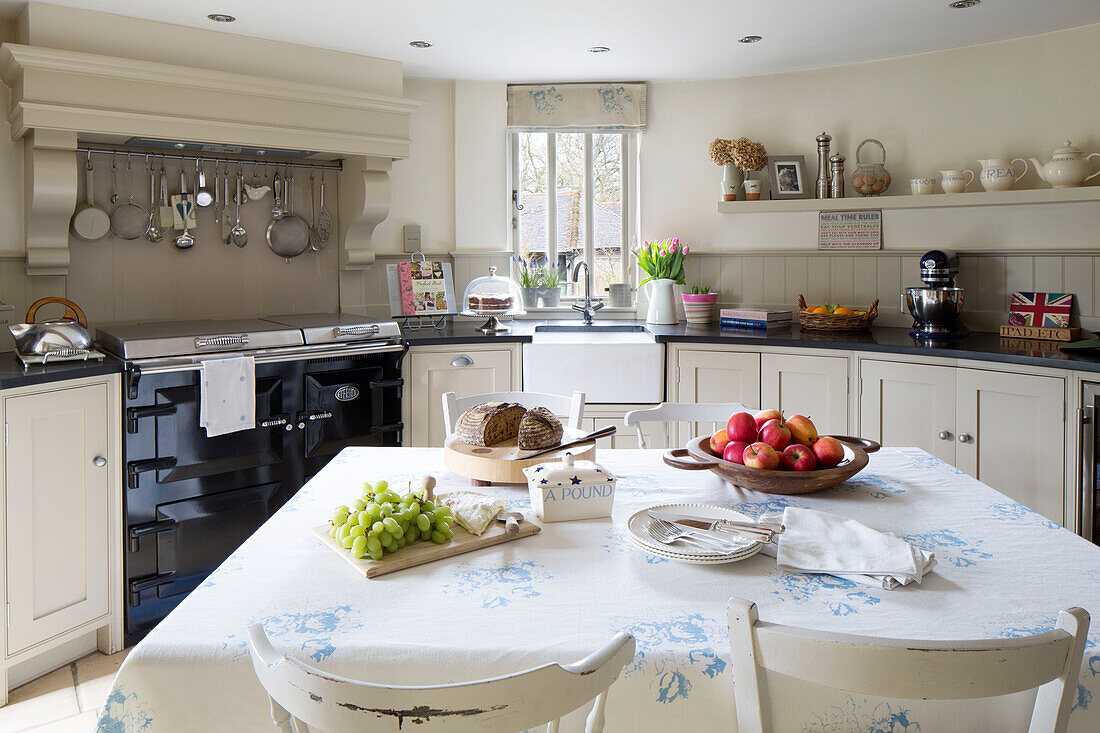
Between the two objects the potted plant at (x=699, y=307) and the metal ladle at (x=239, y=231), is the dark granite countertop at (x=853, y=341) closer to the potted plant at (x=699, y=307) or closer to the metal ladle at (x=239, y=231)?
the potted plant at (x=699, y=307)

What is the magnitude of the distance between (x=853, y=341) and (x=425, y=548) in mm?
2644

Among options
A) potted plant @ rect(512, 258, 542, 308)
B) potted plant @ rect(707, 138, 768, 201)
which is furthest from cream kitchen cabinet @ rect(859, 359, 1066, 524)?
potted plant @ rect(512, 258, 542, 308)

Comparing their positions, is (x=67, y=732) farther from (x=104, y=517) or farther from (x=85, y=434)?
(x=85, y=434)

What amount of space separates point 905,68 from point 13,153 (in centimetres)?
386

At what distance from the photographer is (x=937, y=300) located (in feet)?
11.8

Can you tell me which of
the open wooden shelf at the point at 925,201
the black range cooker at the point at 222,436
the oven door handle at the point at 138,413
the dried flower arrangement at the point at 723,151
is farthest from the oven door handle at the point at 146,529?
the dried flower arrangement at the point at 723,151

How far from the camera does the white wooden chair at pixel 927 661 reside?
35.5 inches

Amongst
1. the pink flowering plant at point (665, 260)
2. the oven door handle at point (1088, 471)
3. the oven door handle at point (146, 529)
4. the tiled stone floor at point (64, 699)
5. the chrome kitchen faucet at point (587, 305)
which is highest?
the pink flowering plant at point (665, 260)

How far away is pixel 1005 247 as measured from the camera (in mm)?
3711

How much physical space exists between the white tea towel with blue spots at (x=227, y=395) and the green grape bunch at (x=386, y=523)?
5.64 ft

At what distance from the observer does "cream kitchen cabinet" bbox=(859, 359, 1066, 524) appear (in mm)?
2998

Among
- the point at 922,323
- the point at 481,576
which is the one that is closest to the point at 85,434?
the point at 481,576

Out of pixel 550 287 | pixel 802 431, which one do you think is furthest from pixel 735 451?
pixel 550 287

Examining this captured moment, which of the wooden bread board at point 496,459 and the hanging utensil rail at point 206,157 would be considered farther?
the hanging utensil rail at point 206,157
